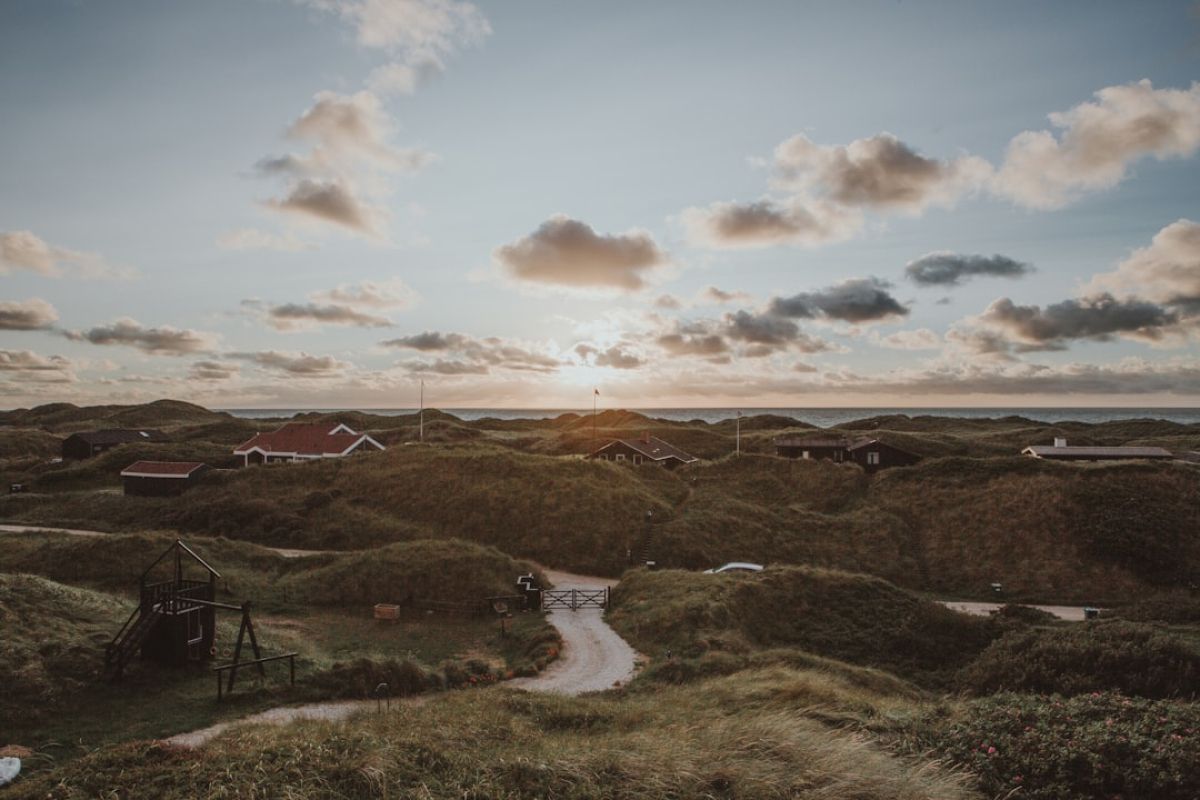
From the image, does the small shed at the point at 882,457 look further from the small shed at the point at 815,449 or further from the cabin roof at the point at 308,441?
the cabin roof at the point at 308,441

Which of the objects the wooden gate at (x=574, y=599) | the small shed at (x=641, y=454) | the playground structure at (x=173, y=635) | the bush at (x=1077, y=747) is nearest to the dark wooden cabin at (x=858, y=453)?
the small shed at (x=641, y=454)

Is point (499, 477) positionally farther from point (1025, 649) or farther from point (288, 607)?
point (1025, 649)

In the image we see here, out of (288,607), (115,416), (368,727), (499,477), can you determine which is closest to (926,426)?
(499,477)

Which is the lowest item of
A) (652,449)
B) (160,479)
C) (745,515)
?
(745,515)

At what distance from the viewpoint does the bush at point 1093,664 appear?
19.6 meters

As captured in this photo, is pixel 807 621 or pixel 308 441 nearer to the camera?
pixel 807 621

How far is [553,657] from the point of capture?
24266 millimetres

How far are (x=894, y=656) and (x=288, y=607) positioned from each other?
27.7 m

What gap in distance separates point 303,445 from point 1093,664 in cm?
6522

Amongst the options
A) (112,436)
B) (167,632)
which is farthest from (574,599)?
(112,436)

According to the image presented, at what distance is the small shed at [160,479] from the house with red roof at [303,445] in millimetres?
6844

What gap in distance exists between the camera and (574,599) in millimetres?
33000

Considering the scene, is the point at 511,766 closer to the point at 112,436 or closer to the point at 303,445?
the point at 303,445

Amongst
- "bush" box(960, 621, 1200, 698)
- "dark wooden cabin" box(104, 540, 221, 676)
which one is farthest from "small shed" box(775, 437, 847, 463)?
"dark wooden cabin" box(104, 540, 221, 676)
